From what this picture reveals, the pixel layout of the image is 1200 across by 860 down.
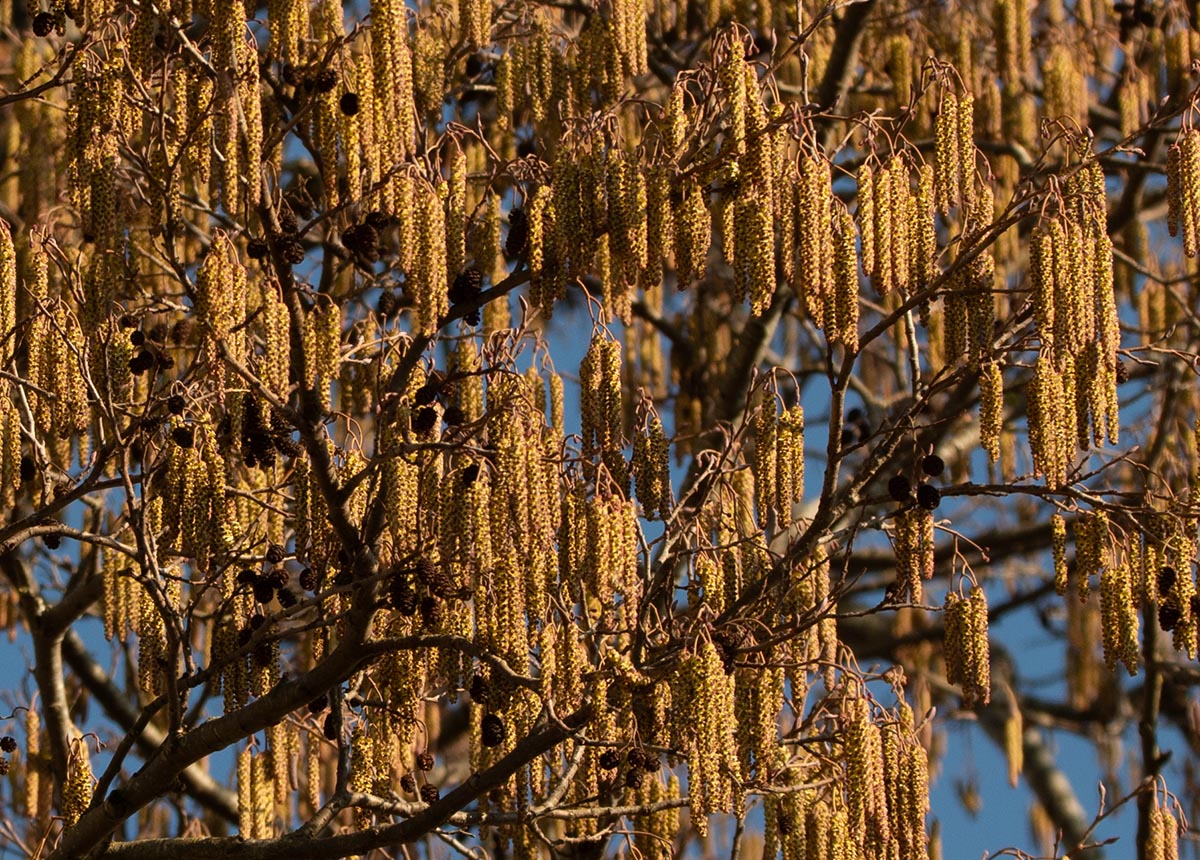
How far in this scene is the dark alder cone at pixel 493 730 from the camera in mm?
5477

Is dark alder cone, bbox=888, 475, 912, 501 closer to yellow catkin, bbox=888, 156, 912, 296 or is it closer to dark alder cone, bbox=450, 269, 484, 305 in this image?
yellow catkin, bbox=888, 156, 912, 296

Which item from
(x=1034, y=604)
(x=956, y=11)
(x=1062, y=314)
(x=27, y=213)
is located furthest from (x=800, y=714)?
(x=1034, y=604)

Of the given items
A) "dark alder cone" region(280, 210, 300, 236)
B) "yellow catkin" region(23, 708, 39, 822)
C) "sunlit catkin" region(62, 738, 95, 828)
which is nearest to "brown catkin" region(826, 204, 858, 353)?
"dark alder cone" region(280, 210, 300, 236)

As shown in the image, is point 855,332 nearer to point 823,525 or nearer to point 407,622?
point 823,525

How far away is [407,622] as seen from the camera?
5488 mm

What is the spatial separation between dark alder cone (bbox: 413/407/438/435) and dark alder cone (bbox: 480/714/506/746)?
0.84m

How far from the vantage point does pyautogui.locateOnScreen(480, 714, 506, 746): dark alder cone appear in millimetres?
5477

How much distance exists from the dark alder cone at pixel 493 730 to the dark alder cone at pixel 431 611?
17.0 inches

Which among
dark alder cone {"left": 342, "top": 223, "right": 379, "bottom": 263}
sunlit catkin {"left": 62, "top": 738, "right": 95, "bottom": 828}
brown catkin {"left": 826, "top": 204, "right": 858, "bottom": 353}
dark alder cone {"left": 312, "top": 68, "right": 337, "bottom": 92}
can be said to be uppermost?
dark alder cone {"left": 312, "top": 68, "right": 337, "bottom": 92}

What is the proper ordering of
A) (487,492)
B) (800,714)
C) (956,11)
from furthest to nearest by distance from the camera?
1. (956,11)
2. (800,714)
3. (487,492)

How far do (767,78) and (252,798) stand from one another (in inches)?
110

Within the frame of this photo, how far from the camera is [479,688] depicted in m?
5.28

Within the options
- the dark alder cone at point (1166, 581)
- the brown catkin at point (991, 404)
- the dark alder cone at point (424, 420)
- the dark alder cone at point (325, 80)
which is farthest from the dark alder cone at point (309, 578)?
the dark alder cone at point (1166, 581)

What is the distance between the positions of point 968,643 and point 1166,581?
575 millimetres
